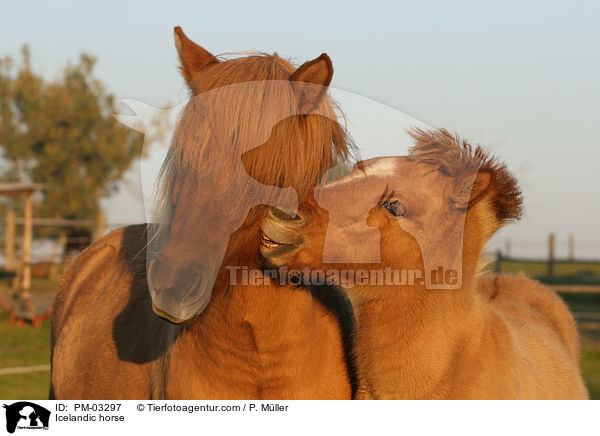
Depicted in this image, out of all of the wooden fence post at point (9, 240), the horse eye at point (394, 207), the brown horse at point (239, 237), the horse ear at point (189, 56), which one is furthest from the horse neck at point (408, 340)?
the wooden fence post at point (9, 240)

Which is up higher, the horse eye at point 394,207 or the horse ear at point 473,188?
the horse ear at point 473,188

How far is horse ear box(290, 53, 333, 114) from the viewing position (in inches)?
77.0

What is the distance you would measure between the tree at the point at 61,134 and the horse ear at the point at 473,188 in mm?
5397

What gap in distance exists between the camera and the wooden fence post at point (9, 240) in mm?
16125

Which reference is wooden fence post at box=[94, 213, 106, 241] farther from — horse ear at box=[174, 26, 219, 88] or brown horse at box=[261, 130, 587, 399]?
brown horse at box=[261, 130, 587, 399]

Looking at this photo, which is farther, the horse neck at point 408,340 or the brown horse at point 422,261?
the horse neck at point 408,340

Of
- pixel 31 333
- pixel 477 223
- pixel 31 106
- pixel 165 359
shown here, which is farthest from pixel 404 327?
pixel 31 333

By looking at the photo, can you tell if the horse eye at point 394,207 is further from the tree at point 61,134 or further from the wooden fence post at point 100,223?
the wooden fence post at point 100,223

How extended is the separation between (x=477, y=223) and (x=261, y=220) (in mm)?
1080

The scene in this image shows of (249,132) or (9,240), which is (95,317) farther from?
(9,240)
